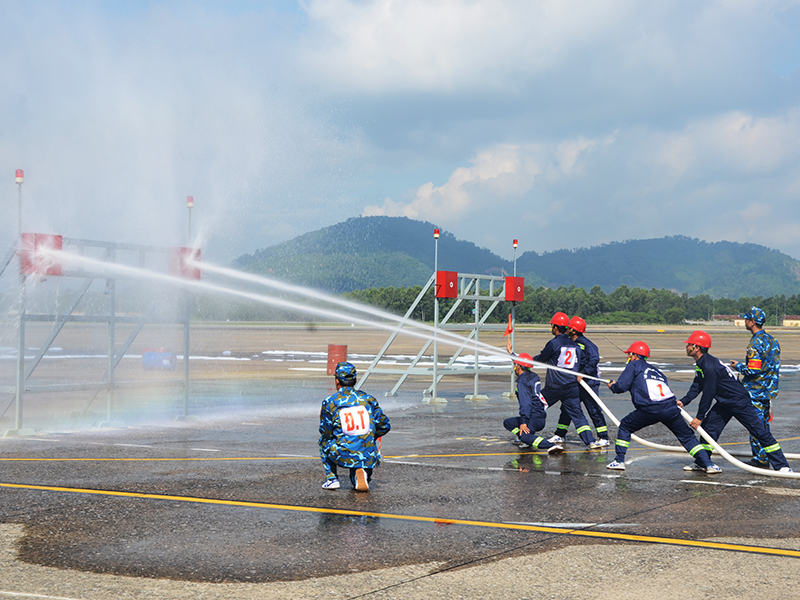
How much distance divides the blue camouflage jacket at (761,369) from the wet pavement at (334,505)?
1.14 meters

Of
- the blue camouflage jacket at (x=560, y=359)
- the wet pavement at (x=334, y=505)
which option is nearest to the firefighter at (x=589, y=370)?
the blue camouflage jacket at (x=560, y=359)

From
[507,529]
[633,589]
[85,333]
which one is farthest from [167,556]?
[85,333]

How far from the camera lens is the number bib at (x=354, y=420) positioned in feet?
26.6

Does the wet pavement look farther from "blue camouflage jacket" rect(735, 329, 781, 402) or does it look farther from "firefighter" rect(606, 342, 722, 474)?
"blue camouflage jacket" rect(735, 329, 781, 402)

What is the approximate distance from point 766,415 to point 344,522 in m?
6.49

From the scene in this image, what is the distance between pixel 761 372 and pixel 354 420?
5.78 m

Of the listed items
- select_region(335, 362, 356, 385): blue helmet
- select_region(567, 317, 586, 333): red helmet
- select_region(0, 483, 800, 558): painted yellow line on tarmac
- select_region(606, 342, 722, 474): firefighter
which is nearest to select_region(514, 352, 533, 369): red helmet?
select_region(567, 317, 586, 333): red helmet

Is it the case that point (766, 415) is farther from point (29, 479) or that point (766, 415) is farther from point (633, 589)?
point (29, 479)

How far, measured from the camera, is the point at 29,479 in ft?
28.5

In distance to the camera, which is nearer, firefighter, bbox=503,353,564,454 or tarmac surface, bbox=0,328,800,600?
tarmac surface, bbox=0,328,800,600

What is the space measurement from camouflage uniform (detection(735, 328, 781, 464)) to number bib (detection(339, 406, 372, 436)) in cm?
540

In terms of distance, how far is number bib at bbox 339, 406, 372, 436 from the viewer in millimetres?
8094

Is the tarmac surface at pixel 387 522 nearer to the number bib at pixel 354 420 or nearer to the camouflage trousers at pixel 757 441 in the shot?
the camouflage trousers at pixel 757 441

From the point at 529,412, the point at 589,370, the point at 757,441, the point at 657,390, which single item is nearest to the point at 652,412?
the point at 657,390
